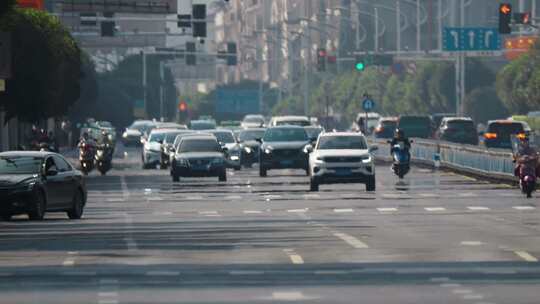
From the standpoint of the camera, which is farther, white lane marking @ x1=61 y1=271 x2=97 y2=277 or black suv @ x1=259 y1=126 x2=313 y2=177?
black suv @ x1=259 y1=126 x2=313 y2=177

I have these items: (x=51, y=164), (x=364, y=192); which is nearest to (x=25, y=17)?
(x=364, y=192)

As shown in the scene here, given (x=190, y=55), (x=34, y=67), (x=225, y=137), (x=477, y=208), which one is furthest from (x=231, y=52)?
(x=477, y=208)

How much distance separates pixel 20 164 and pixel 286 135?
87.2 ft

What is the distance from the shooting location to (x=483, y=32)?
402ft

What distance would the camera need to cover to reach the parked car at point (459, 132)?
90.9 m

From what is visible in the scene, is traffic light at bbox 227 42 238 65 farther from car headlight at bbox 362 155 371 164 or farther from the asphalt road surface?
the asphalt road surface

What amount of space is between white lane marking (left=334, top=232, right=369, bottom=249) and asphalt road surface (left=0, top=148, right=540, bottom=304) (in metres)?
0.04

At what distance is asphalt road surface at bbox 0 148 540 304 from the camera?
18328mm

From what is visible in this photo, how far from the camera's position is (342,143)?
5159cm

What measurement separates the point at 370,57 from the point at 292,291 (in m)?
108

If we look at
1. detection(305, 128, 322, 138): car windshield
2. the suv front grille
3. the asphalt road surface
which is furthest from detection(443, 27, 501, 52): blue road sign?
the asphalt road surface

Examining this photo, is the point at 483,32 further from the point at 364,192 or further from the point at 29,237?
the point at 29,237

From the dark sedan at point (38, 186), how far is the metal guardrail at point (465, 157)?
19323 mm

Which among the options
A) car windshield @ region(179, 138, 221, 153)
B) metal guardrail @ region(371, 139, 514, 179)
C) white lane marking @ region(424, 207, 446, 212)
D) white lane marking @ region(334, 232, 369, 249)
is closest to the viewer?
white lane marking @ region(334, 232, 369, 249)
